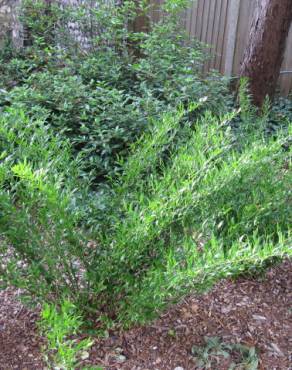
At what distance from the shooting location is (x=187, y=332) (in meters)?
2.34

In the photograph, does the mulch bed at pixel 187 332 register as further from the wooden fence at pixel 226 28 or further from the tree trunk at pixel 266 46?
the wooden fence at pixel 226 28

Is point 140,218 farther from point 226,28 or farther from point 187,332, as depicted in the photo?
point 226,28

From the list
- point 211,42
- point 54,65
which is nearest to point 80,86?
point 54,65

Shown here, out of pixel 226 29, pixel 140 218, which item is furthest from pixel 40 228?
pixel 226 29

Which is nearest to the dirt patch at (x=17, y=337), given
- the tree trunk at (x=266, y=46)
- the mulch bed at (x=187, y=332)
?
the mulch bed at (x=187, y=332)

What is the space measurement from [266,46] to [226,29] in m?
1.80

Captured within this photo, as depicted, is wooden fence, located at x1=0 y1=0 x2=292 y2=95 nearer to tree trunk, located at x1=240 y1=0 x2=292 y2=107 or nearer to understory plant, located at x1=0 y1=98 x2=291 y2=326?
tree trunk, located at x1=240 y1=0 x2=292 y2=107

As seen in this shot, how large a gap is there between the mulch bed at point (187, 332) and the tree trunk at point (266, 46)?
3.13 m

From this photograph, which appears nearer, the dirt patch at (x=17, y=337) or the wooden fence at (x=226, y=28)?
the dirt patch at (x=17, y=337)

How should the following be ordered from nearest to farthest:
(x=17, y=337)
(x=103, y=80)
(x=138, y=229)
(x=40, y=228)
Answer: (x=138, y=229) < (x=40, y=228) < (x=17, y=337) < (x=103, y=80)

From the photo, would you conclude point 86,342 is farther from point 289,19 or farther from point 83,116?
point 289,19

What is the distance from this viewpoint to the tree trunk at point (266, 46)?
16.0ft

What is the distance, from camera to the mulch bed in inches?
84.4

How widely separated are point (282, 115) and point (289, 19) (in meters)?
1.18
